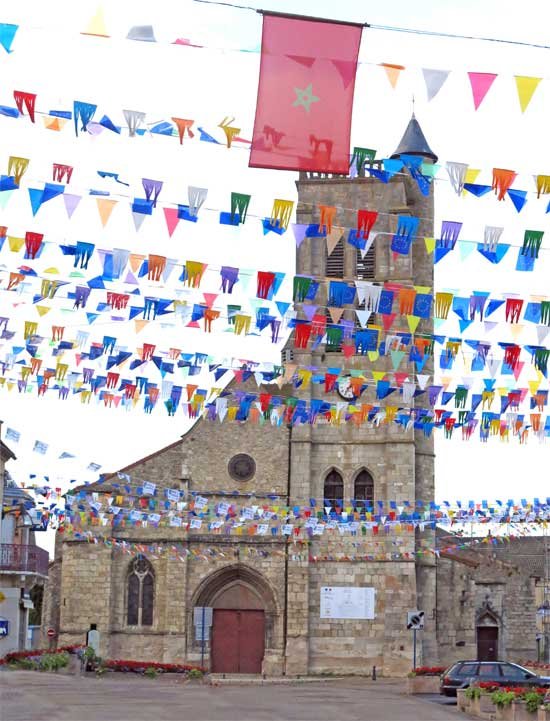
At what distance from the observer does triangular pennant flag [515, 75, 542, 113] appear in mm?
13961

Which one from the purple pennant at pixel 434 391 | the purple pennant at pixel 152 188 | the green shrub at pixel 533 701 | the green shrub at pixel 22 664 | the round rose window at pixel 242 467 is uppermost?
the purple pennant at pixel 152 188

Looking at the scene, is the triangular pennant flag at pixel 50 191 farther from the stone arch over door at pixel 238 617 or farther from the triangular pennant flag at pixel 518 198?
the stone arch over door at pixel 238 617

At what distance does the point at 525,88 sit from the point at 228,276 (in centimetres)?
801

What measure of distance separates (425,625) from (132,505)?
930cm

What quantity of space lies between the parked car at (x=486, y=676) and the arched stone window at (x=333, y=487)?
12206mm

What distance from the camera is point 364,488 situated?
4009 centimetres

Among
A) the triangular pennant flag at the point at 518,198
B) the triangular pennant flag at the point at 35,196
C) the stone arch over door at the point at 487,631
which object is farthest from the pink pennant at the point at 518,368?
the stone arch over door at the point at 487,631

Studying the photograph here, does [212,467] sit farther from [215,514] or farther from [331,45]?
[331,45]

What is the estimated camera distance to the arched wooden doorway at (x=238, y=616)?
1560 inches

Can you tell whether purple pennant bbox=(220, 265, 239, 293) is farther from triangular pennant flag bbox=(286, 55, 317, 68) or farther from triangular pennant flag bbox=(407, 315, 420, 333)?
triangular pennant flag bbox=(286, 55, 317, 68)

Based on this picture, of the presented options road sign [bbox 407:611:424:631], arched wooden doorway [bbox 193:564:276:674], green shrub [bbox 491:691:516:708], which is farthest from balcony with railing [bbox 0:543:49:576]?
green shrub [bbox 491:691:516:708]

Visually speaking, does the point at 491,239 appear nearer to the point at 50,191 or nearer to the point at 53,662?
the point at 50,191

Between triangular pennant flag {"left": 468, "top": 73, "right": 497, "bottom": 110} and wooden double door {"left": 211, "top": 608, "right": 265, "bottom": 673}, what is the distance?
1106 inches

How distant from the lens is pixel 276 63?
46.8 feet
